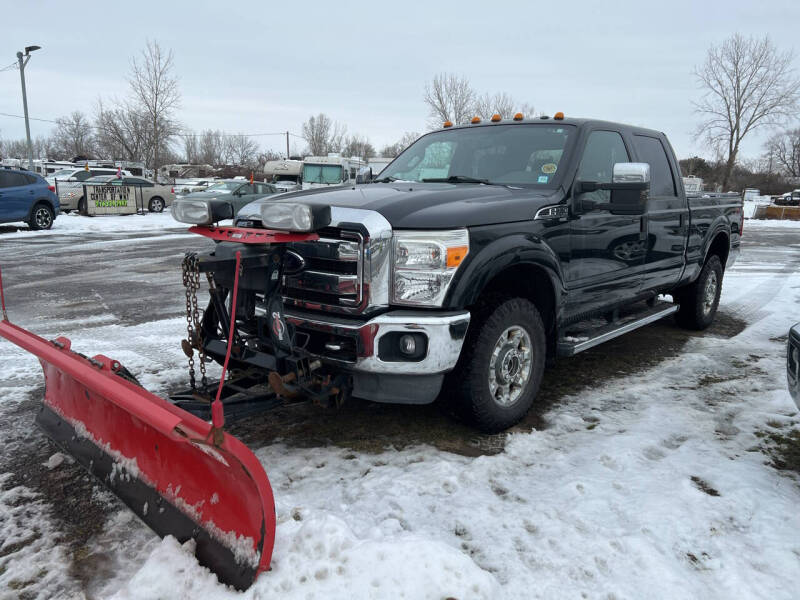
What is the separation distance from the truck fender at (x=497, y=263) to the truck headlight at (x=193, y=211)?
132cm

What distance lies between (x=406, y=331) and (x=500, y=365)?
760 mm

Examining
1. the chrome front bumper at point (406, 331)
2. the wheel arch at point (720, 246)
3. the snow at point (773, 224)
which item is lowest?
the snow at point (773, 224)

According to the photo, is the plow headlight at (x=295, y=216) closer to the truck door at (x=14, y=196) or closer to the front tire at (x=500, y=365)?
the front tire at (x=500, y=365)

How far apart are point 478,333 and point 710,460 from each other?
57.8 inches

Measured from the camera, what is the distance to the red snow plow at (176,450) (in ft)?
7.03

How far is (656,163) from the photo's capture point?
5.15 m

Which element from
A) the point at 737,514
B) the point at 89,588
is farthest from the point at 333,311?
the point at 737,514

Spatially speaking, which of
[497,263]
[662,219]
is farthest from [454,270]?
[662,219]

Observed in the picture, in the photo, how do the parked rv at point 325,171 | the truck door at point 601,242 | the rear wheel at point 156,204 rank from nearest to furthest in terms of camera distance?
1. the truck door at point 601,242
2. the parked rv at point 325,171
3. the rear wheel at point 156,204

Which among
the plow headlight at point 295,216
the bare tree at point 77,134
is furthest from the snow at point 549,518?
the bare tree at point 77,134

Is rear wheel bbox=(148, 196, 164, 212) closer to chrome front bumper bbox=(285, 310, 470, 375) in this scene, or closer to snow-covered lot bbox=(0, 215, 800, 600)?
snow-covered lot bbox=(0, 215, 800, 600)

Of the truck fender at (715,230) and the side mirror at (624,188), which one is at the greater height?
the side mirror at (624,188)

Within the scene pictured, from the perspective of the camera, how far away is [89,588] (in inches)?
Answer: 89.8

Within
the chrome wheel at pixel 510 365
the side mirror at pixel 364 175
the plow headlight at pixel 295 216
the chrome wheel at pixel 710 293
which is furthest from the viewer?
the chrome wheel at pixel 710 293
